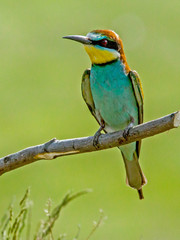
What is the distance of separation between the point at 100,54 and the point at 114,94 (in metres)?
0.15

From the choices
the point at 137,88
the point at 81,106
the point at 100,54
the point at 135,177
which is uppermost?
the point at 81,106

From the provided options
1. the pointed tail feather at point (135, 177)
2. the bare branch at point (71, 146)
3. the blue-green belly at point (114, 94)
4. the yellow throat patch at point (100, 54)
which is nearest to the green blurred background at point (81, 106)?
the pointed tail feather at point (135, 177)

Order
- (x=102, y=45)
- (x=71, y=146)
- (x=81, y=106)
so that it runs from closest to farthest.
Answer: (x=71, y=146) → (x=102, y=45) → (x=81, y=106)

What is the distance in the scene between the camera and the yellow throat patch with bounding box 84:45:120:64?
2486mm

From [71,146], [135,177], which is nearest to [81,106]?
[135,177]

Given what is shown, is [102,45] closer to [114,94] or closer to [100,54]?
[100,54]

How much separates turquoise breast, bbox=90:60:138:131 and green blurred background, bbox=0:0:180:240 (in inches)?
52.5

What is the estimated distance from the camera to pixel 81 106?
205 inches

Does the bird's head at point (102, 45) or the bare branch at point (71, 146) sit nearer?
the bare branch at point (71, 146)

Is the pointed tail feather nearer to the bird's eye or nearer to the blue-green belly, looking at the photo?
the blue-green belly

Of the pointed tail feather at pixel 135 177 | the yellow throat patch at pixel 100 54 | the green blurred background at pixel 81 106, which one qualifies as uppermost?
the green blurred background at pixel 81 106

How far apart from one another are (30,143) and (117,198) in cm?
80

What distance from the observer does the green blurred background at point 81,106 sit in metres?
4.05

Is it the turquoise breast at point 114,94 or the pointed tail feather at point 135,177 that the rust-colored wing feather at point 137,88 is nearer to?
the turquoise breast at point 114,94
